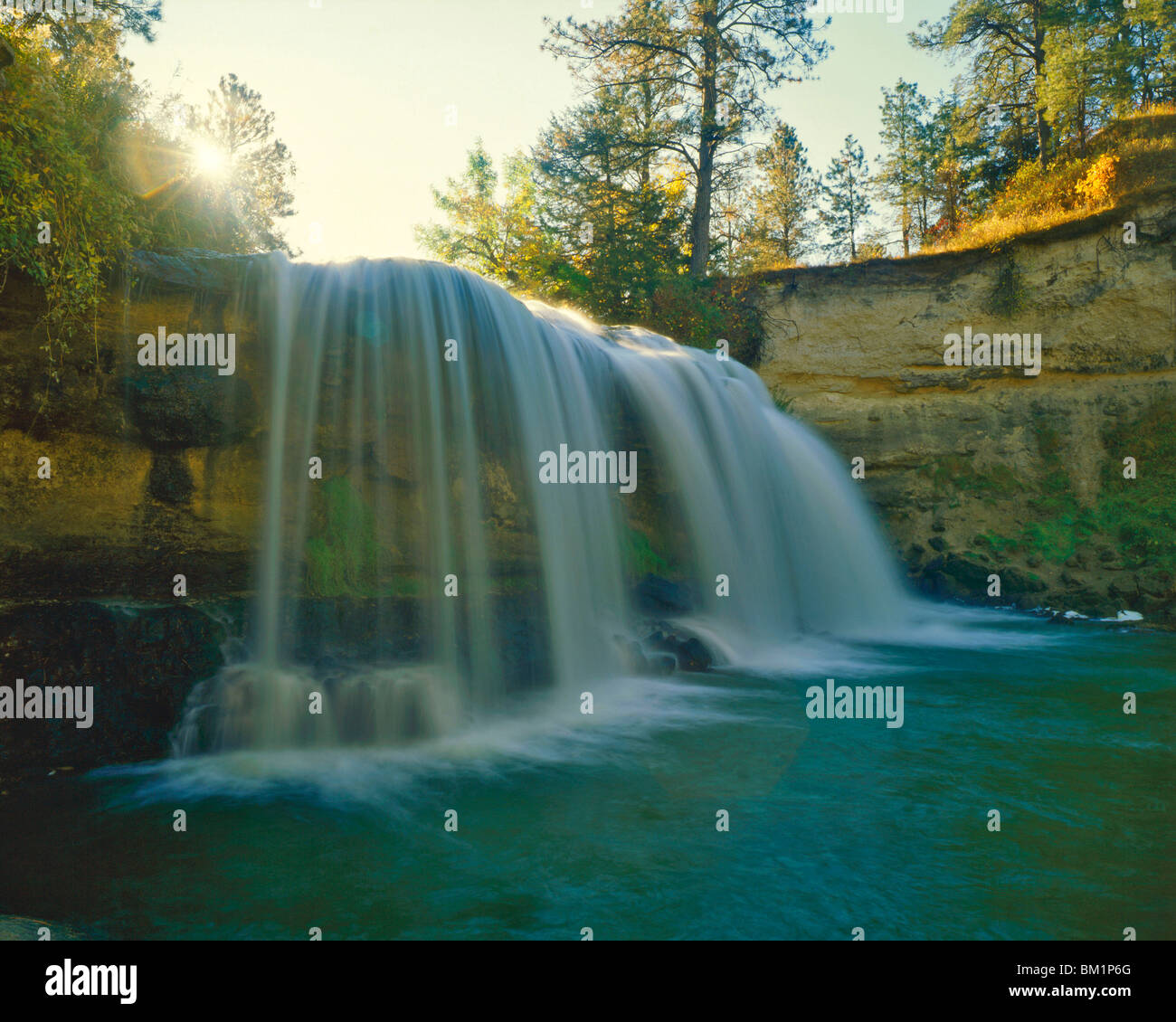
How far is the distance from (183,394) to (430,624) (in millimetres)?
3423

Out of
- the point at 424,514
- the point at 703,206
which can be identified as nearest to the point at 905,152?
the point at 703,206

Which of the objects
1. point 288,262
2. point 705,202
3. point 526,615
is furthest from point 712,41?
point 526,615

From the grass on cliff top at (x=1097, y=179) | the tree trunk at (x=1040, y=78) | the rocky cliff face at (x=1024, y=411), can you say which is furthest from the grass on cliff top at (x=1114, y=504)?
the tree trunk at (x=1040, y=78)

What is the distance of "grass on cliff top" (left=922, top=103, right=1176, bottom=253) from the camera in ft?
55.0

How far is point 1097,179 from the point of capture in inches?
681

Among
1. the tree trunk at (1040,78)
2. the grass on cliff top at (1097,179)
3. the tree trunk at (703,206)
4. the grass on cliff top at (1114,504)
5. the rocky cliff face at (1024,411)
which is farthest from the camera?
the tree trunk at (703,206)

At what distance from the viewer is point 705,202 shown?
22.2 metres

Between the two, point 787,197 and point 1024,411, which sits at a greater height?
point 787,197

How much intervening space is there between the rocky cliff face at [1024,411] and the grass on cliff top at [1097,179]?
1.56 feet

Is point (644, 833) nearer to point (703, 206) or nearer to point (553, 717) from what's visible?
point (553, 717)

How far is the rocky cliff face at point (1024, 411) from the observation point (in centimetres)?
1551

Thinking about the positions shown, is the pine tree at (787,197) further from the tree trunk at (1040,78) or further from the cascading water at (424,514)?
the cascading water at (424,514)

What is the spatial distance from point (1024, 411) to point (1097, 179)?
19.5 feet
